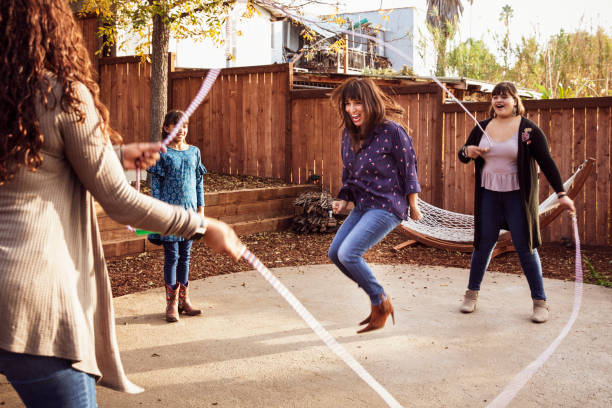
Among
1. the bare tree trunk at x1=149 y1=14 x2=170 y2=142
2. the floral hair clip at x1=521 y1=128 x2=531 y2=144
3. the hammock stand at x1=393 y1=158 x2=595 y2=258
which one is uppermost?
the bare tree trunk at x1=149 y1=14 x2=170 y2=142

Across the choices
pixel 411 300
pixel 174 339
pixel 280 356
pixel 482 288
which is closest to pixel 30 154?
pixel 280 356

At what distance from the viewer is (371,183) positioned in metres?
3.93

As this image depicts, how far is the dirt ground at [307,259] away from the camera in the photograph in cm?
636

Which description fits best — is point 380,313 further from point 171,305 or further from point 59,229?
point 59,229

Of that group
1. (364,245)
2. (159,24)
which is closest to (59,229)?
(364,245)

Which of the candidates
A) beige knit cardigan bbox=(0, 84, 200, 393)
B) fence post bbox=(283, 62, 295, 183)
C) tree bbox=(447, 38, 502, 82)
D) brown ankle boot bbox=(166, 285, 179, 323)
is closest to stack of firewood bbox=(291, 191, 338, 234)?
fence post bbox=(283, 62, 295, 183)

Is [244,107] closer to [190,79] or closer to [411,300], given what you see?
[190,79]

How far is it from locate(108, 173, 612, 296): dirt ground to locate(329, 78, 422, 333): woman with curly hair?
2752 millimetres

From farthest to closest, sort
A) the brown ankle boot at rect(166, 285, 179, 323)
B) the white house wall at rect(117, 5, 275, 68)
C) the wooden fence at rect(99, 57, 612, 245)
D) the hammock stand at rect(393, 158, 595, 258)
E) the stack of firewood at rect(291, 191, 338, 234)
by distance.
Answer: the white house wall at rect(117, 5, 275, 68)
the stack of firewood at rect(291, 191, 338, 234)
the wooden fence at rect(99, 57, 612, 245)
the hammock stand at rect(393, 158, 595, 258)
the brown ankle boot at rect(166, 285, 179, 323)

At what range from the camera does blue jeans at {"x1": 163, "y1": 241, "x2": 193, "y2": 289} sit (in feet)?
15.6

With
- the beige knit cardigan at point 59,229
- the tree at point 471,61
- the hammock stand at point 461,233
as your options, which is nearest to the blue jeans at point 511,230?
the hammock stand at point 461,233

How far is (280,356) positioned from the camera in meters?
3.93

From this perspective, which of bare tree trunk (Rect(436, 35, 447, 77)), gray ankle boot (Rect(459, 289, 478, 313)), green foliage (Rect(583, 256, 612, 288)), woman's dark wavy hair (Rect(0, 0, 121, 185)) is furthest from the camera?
bare tree trunk (Rect(436, 35, 447, 77))

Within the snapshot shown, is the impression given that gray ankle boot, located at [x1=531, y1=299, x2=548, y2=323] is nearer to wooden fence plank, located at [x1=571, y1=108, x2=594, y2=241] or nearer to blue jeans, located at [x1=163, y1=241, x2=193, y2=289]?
blue jeans, located at [x1=163, y1=241, x2=193, y2=289]
